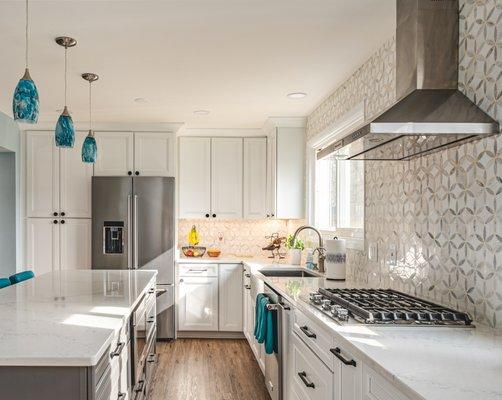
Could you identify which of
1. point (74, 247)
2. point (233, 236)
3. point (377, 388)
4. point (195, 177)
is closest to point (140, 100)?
point (195, 177)

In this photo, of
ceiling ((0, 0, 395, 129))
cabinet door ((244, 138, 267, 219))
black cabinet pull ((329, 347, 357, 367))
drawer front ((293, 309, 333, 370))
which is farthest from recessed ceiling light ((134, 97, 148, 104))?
black cabinet pull ((329, 347, 357, 367))

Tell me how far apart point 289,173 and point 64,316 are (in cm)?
328

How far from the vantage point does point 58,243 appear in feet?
16.8

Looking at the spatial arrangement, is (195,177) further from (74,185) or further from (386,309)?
(386,309)

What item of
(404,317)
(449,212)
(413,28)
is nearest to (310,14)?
(413,28)

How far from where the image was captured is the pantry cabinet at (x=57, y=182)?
16.8ft

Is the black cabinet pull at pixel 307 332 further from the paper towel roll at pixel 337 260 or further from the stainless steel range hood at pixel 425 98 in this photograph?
the paper towel roll at pixel 337 260

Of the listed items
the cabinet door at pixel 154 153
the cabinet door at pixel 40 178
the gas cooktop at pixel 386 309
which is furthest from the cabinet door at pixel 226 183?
the gas cooktop at pixel 386 309

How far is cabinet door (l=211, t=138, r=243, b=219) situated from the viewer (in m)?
5.52

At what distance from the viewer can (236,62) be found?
125 inches

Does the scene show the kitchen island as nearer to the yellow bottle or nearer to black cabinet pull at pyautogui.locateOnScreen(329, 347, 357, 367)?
black cabinet pull at pyautogui.locateOnScreen(329, 347, 357, 367)

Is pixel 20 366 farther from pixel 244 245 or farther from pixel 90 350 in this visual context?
pixel 244 245

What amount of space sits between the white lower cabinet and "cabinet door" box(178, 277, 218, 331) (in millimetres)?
1124

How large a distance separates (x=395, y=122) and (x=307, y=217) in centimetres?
306
